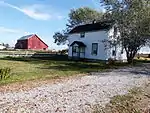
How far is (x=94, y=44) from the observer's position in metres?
39.4

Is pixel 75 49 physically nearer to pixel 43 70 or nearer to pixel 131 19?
pixel 131 19

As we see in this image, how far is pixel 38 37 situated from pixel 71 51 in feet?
113

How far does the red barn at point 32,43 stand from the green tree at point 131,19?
4534 centimetres

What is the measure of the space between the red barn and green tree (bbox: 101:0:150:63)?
4534 cm

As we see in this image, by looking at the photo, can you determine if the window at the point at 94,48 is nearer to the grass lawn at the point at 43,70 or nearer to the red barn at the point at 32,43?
the grass lawn at the point at 43,70

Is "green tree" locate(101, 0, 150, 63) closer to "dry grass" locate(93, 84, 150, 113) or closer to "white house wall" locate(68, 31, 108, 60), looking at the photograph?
"white house wall" locate(68, 31, 108, 60)

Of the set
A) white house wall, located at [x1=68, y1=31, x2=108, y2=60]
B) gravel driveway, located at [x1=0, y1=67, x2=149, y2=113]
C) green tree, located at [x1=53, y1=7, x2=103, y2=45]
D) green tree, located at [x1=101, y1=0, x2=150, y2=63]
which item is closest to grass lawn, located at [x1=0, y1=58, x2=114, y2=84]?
gravel driveway, located at [x1=0, y1=67, x2=149, y2=113]

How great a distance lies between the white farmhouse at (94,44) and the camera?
37.2m

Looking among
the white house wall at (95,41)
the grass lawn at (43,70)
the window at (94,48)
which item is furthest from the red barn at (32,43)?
the grass lawn at (43,70)

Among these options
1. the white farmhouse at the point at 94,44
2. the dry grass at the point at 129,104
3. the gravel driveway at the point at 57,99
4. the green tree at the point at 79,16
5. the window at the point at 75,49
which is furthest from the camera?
the green tree at the point at 79,16

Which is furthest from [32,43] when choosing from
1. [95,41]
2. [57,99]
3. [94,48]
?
[57,99]

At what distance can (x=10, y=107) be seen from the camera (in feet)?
28.6

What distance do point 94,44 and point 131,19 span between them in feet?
31.4

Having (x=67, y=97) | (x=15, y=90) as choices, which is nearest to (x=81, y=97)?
(x=67, y=97)
